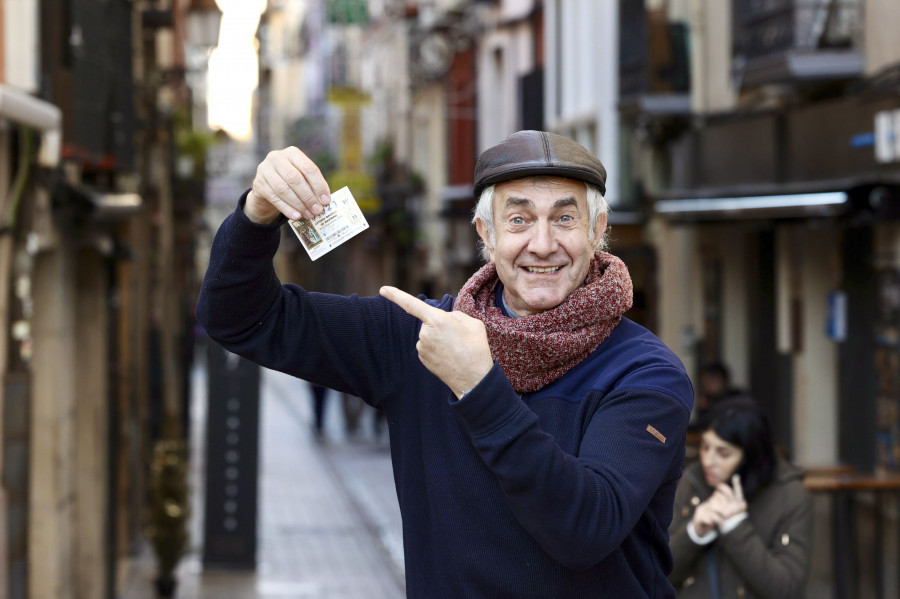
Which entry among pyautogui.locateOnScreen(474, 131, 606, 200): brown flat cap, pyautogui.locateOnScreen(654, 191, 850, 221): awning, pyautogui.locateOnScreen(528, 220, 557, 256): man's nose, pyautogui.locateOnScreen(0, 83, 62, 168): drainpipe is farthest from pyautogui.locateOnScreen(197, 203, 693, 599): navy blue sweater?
pyautogui.locateOnScreen(654, 191, 850, 221): awning

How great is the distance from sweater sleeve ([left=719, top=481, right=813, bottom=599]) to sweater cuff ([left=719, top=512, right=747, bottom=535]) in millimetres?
12

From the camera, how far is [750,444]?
5191 millimetres

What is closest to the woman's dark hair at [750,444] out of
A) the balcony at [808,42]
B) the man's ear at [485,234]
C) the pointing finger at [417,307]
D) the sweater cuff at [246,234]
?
the man's ear at [485,234]

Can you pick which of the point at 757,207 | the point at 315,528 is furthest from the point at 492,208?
the point at 315,528

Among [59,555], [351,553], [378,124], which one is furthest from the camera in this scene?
[378,124]

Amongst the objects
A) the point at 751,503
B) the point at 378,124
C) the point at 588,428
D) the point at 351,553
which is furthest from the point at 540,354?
the point at 378,124

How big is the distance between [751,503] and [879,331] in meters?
5.63

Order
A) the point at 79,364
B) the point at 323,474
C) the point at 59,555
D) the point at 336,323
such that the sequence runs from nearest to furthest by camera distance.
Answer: the point at 336,323 < the point at 59,555 < the point at 79,364 < the point at 323,474

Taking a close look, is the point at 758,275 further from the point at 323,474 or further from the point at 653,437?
the point at 653,437

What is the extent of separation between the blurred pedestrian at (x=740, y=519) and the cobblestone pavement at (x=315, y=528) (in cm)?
637

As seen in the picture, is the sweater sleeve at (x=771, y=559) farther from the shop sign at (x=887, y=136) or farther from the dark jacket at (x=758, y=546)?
the shop sign at (x=887, y=136)

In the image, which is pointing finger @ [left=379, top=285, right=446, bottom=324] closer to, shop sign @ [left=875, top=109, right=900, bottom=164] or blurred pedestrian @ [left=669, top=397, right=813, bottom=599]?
blurred pedestrian @ [left=669, top=397, right=813, bottom=599]

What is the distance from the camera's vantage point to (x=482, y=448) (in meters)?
2.33

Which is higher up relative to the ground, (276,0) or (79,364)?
(276,0)
